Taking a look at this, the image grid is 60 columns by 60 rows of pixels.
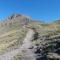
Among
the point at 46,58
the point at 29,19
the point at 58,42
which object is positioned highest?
the point at 29,19

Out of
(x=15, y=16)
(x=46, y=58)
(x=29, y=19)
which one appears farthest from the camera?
(x=15, y=16)

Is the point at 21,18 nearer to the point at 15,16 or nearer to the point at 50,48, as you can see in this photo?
the point at 15,16

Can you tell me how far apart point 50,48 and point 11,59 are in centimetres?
635

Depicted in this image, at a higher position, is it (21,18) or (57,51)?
(21,18)

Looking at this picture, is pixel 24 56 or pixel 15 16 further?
pixel 15 16

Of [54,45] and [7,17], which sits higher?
[7,17]

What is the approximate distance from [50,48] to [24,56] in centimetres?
442

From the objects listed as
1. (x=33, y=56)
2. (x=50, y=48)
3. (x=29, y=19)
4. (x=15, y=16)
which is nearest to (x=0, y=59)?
(x=33, y=56)

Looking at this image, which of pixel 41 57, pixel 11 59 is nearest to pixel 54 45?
pixel 41 57

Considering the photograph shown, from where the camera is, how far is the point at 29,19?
379ft

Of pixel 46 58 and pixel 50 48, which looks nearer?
pixel 46 58

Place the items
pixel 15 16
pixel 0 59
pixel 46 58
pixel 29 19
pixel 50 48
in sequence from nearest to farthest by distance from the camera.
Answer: pixel 46 58 < pixel 50 48 < pixel 0 59 < pixel 29 19 < pixel 15 16

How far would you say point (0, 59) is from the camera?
37438mm

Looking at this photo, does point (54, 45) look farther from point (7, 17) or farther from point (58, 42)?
point (7, 17)
